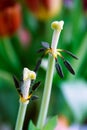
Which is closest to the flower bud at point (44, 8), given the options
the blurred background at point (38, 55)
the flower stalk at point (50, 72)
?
the blurred background at point (38, 55)

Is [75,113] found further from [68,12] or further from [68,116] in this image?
[68,12]

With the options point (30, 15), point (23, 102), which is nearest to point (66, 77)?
point (30, 15)

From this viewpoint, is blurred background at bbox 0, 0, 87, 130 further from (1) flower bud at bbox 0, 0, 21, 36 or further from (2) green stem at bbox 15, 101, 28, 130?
(2) green stem at bbox 15, 101, 28, 130

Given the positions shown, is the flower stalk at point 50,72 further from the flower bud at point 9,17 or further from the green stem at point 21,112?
the flower bud at point 9,17

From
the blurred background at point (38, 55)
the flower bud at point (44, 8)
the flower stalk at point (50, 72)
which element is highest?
the flower bud at point (44, 8)

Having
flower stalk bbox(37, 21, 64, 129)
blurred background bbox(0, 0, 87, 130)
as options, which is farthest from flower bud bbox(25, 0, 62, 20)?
flower stalk bbox(37, 21, 64, 129)

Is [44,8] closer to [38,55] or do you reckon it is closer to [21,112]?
[38,55]

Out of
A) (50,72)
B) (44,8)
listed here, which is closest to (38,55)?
(44,8)
